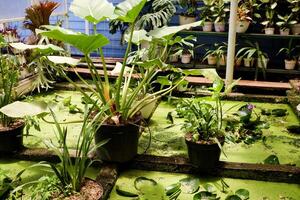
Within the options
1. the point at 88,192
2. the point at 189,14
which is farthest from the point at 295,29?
the point at 88,192

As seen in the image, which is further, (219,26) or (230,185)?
(219,26)

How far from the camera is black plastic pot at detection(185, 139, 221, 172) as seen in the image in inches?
90.0

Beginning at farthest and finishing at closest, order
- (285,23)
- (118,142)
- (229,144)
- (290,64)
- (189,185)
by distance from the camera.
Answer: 1. (290,64)
2. (285,23)
3. (229,144)
4. (118,142)
5. (189,185)

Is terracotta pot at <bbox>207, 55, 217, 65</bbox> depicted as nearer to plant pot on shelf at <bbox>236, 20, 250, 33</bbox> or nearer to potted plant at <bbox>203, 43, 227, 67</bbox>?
potted plant at <bbox>203, 43, 227, 67</bbox>

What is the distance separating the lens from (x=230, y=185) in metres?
2.28

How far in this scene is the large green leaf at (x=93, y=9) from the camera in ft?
7.19

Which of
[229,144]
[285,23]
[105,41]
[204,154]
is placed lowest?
[229,144]

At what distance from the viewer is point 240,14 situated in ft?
14.7

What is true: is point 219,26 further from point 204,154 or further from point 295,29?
point 204,154

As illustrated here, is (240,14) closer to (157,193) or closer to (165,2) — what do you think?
(165,2)

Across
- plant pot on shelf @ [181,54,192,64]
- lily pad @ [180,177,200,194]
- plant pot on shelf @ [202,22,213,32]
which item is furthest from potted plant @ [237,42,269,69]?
lily pad @ [180,177,200,194]

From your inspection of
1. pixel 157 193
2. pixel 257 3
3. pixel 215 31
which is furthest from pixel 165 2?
pixel 157 193

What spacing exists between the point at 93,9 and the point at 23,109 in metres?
0.85

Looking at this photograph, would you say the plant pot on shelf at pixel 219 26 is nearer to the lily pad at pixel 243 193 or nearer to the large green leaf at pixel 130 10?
the large green leaf at pixel 130 10
